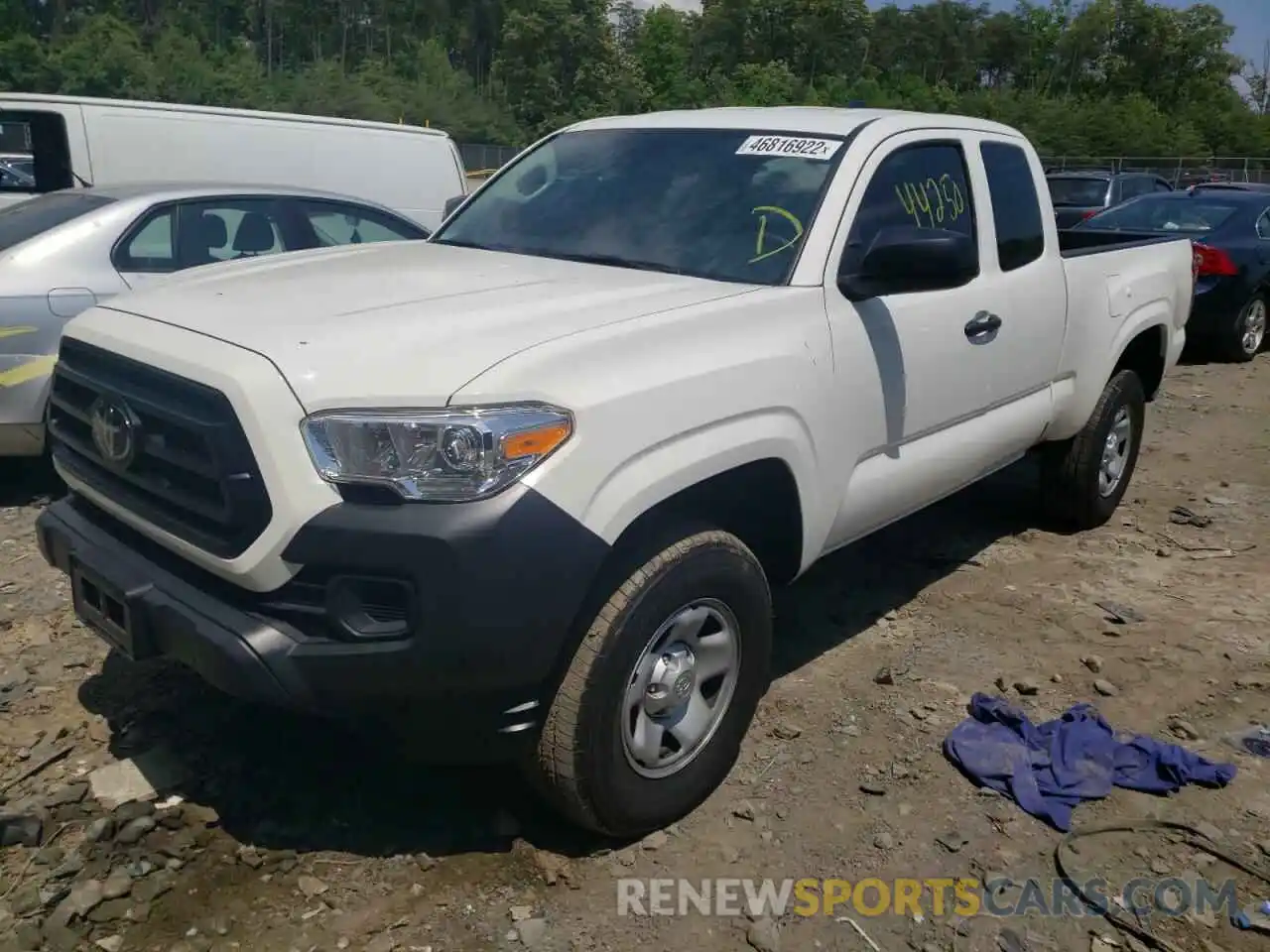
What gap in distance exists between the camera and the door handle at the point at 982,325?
4148 mm

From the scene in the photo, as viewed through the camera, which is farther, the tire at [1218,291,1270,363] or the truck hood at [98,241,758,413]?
the tire at [1218,291,1270,363]

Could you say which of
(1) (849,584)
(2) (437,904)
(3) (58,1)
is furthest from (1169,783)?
(3) (58,1)

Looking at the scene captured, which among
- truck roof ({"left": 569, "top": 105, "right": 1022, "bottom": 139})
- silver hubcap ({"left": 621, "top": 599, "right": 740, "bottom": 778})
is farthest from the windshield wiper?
silver hubcap ({"left": 621, "top": 599, "right": 740, "bottom": 778})

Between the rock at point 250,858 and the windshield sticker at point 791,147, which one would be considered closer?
the rock at point 250,858

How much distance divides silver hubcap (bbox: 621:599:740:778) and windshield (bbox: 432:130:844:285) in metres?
1.06

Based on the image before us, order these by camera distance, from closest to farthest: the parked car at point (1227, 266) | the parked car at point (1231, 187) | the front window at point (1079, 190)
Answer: the parked car at point (1227, 266) < the parked car at point (1231, 187) < the front window at point (1079, 190)

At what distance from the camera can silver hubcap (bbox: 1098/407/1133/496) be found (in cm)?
568

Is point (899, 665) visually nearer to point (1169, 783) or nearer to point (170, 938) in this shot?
point (1169, 783)

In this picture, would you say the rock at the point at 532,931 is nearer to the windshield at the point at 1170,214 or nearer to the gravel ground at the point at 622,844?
the gravel ground at the point at 622,844

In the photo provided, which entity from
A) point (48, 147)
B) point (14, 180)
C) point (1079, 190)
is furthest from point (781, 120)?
point (1079, 190)

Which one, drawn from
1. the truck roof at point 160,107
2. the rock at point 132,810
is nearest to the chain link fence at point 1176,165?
the truck roof at point 160,107

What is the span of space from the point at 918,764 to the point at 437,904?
1.58 meters

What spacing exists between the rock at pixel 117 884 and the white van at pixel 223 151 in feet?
16.4

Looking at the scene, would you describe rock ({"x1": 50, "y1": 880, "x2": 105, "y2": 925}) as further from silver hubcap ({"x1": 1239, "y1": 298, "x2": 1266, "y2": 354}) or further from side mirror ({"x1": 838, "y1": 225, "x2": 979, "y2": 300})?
silver hubcap ({"x1": 1239, "y1": 298, "x2": 1266, "y2": 354})
